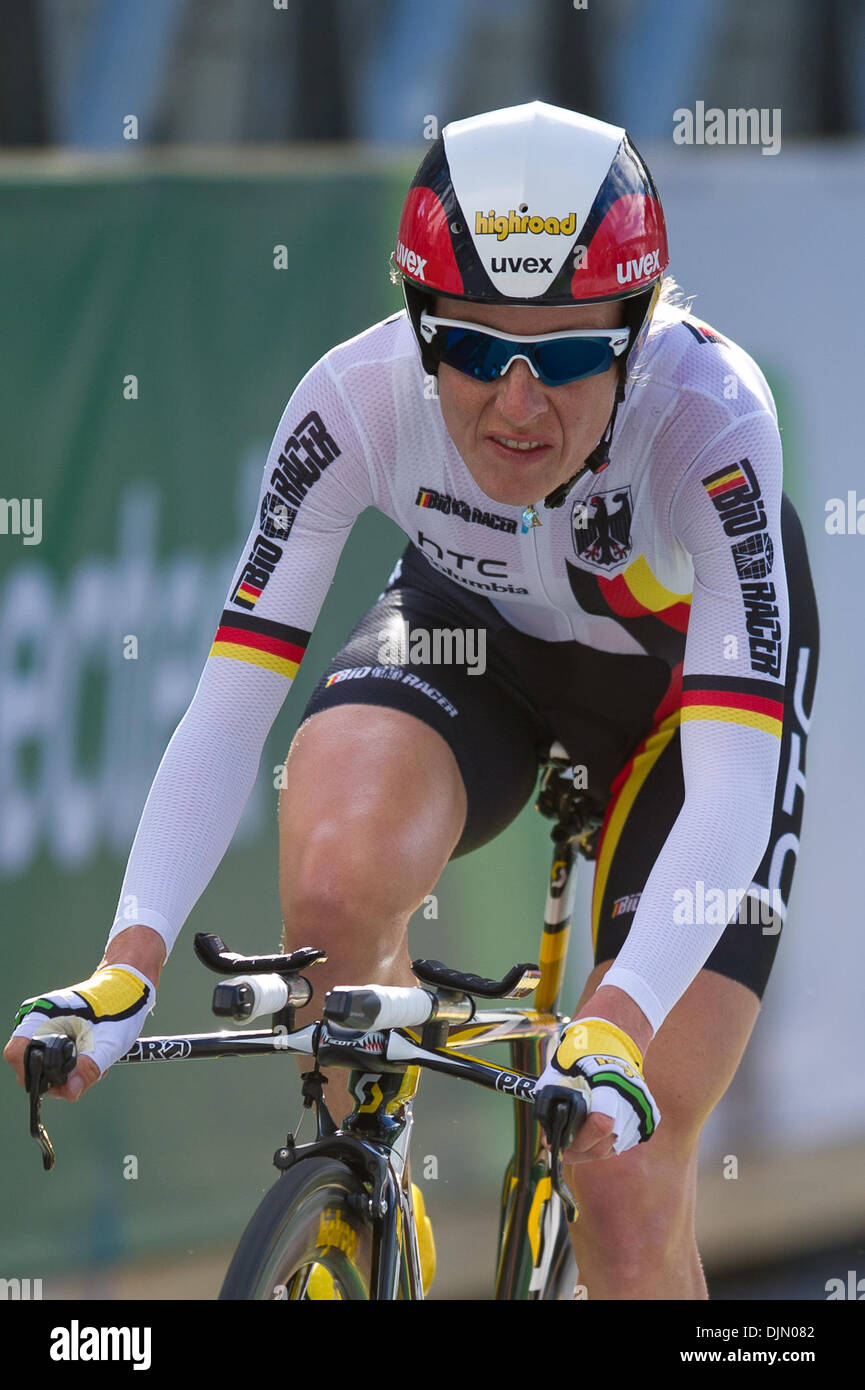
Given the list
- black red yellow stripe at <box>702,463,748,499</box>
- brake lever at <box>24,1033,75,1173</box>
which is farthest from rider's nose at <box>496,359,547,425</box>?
brake lever at <box>24,1033,75,1173</box>

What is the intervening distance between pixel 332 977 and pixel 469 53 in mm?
5427

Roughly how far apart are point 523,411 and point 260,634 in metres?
0.65

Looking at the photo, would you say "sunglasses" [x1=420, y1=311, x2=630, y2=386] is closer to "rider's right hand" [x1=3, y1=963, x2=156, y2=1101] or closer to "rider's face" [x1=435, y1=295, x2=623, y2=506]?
"rider's face" [x1=435, y1=295, x2=623, y2=506]

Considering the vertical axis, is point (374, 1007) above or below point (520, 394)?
below

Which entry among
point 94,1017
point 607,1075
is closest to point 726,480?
point 607,1075

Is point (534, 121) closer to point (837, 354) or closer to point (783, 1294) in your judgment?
point (837, 354)

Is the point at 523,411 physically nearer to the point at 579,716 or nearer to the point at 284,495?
the point at 284,495

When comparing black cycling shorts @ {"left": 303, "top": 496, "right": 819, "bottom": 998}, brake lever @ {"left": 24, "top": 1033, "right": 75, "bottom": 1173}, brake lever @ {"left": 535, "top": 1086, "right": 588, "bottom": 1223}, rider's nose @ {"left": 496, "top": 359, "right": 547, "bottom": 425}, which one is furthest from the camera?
black cycling shorts @ {"left": 303, "top": 496, "right": 819, "bottom": 998}

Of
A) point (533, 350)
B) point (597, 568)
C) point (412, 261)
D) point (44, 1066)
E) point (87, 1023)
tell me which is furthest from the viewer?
point (597, 568)

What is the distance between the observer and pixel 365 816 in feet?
10.2

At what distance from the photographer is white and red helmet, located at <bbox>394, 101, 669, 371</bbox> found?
2.72 metres

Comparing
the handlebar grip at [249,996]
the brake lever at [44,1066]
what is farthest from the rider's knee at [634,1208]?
the brake lever at [44,1066]

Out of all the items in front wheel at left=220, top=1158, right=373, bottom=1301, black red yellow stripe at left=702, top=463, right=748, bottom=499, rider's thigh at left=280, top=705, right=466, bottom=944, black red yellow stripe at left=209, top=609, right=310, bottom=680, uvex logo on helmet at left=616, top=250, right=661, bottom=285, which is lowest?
front wheel at left=220, top=1158, right=373, bottom=1301

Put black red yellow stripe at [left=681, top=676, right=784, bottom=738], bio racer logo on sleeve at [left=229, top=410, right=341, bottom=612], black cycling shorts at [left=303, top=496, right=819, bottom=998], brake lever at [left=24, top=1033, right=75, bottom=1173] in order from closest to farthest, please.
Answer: brake lever at [left=24, top=1033, right=75, bottom=1173]
black red yellow stripe at [left=681, top=676, right=784, bottom=738]
bio racer logo on sleeve at [left=229, top=410, right=341, bottom=612]
black cycling shorts at [left=303, top=496, right=819, bottom=998]
